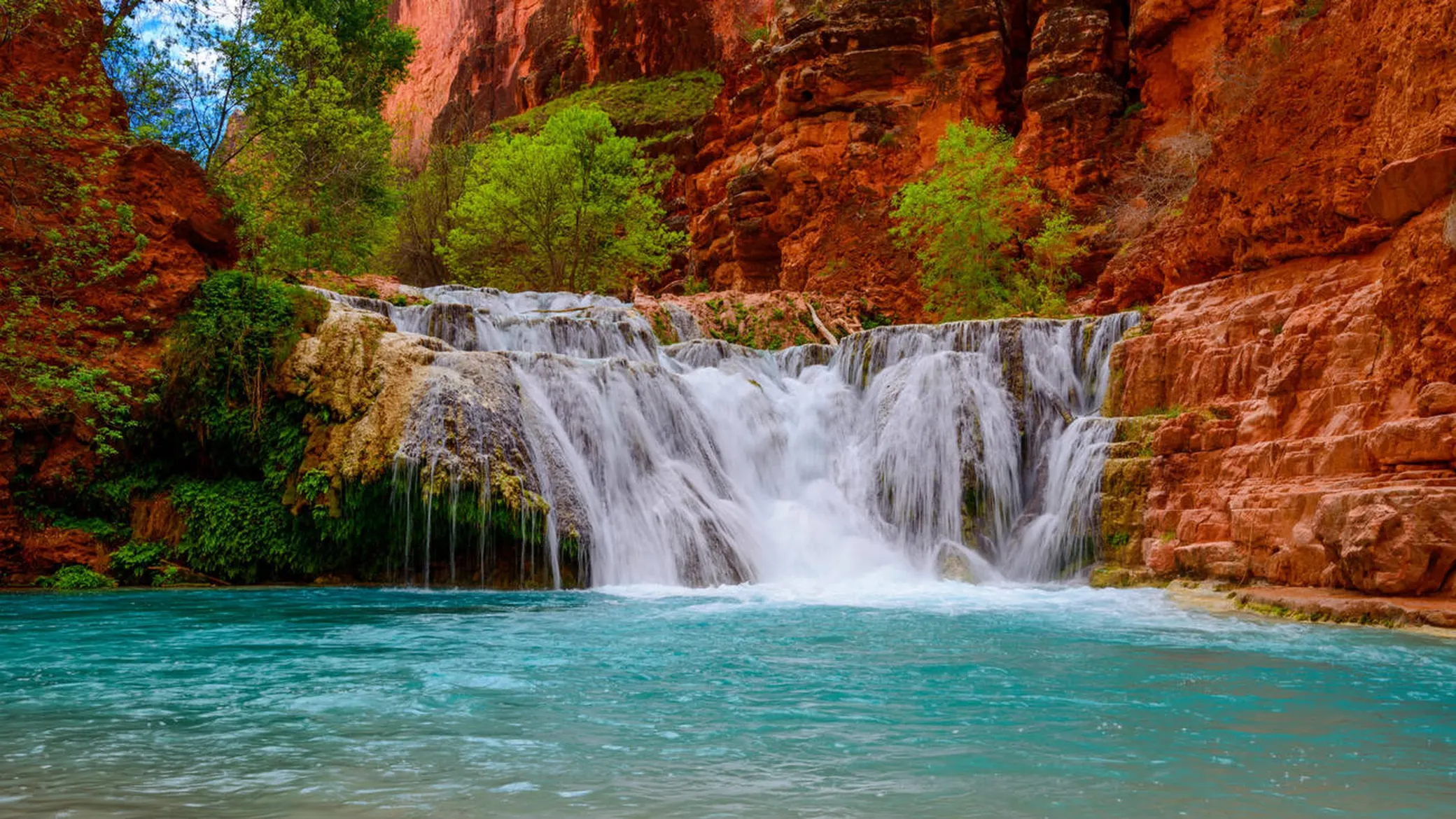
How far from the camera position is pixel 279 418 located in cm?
1320

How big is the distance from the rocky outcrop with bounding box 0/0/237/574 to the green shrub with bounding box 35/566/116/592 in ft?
0.80

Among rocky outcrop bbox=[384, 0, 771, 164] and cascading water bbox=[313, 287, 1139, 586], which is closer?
cascading water bbox=[313, 287, 1139, 586]

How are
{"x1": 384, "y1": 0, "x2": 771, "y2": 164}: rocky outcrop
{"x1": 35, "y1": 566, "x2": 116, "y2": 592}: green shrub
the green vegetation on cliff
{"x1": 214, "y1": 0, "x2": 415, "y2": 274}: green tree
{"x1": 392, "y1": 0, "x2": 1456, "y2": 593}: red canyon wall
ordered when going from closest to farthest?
{"x1": 392, "y1": 0, "x2": 1456, "y2": 593}: red canyon wall, {"x1": 35, "y1": 566, "x2": 116, "y2": 592}: green shrub, {"x1": 214, "y1": 0, "x2": 415, "y2": 274}: green tree, the green vegetation on cliff, {"x1": 384, "y1": 0, "x2": 771, "y2": 164}: rocky outcrop

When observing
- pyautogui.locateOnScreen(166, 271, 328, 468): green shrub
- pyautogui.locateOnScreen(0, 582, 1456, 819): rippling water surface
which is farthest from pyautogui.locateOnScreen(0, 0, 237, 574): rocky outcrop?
pyautogui.locateOnScreen(0, 582, 1456, 819): rippling water surface

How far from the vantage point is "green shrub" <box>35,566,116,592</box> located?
1184 centimetres

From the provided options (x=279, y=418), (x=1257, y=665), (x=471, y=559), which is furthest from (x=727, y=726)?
(x=279, y=418)

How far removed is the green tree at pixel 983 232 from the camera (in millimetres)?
25094

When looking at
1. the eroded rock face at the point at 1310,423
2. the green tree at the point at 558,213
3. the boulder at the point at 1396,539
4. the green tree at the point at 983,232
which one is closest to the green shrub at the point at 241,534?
the eroded rock face at the point at 1310,423

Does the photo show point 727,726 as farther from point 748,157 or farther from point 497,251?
point 748,157

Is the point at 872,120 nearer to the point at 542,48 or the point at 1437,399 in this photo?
the point at 1437,399

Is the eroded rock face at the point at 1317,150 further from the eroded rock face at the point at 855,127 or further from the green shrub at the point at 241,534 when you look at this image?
the green shrub at the point at 241,534

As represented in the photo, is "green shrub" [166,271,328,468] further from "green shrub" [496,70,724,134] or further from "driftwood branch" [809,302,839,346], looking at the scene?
"green shrub" [496,70,724,134]

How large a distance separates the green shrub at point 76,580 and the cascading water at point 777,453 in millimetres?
3796

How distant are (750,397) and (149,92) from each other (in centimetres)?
1209
